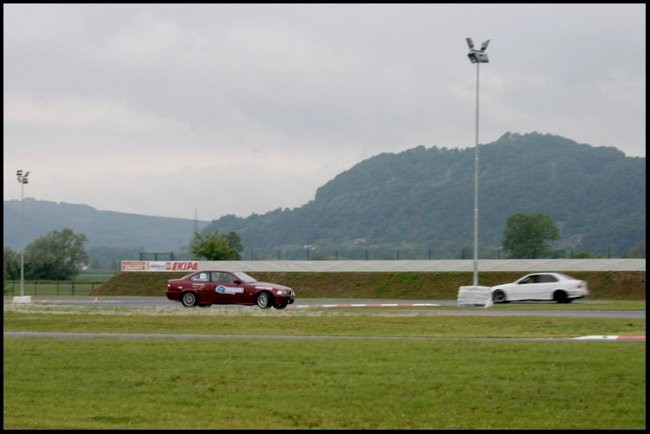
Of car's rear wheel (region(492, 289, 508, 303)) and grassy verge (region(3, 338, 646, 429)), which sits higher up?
car's rear wheel (region(492, 289, 508, 303))

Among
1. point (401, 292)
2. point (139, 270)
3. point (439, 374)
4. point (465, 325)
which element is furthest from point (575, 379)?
point (139, 270)

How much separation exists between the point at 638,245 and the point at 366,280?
116 meters

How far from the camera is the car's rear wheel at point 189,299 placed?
38.9m

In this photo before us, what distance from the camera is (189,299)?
128ft

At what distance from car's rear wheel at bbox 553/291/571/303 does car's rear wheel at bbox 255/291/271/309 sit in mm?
12116

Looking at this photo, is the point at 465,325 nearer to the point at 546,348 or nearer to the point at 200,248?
the point at 546,348

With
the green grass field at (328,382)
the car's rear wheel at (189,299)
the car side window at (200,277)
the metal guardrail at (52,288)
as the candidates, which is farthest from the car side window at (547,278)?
the metal guardrail at (52,288)

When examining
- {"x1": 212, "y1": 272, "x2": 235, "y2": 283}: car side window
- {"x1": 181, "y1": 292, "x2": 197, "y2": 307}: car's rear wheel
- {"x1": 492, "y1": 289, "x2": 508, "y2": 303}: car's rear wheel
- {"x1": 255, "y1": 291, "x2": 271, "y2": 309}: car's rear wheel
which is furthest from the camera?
{"x1": 492, "y1": 289, "x2": 508, "y2": 303}: car's rear wheel

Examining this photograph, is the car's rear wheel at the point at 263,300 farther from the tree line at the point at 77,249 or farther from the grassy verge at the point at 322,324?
the tree line at the point at 77,249

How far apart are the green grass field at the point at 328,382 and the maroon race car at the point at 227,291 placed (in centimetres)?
1375

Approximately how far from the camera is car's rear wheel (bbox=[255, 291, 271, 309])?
37125 mm

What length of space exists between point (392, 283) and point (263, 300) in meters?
30.1

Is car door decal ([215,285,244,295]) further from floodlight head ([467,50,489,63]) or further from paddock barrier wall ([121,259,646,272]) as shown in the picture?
paddock barrier wall ([121,259,646,272])

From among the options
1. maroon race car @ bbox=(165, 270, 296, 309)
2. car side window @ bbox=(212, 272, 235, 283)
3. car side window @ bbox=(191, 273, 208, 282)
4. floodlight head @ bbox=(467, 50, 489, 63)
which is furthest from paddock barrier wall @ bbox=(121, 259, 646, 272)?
car side window @ bbox=(212, 272, 235, 283)
